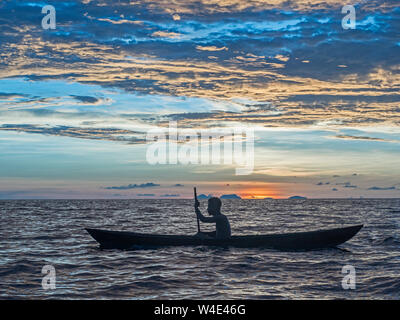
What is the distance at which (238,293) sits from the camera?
1232cm

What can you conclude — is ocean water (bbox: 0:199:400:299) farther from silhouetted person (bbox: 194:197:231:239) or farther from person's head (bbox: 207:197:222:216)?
person's head (bbox: 207:197:222:216)

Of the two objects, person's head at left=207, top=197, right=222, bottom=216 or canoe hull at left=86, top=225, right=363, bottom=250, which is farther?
canoe hull at left=86, top=225, right=363, bottom=250

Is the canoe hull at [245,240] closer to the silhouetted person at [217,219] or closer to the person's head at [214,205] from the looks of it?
the silhouetted person at [217,219]

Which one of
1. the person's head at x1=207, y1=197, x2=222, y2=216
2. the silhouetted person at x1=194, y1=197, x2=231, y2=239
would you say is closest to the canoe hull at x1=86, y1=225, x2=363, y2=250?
the silhouetted person at x1=194, y1=197, x2=231, y2=239

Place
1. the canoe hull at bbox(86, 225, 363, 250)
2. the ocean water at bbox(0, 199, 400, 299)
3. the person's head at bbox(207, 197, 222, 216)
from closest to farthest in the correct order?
the ocean water at bbox(0, 199, 400, 299) → the person's head at bbox(207, 197, 222, 216) → the canoe hull at bbox(86, 225, 363, 250)

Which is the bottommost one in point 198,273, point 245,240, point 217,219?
point 198,273

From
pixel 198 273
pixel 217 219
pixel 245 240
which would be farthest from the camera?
pixel 245 240

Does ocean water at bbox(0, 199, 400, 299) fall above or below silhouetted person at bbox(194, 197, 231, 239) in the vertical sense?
below

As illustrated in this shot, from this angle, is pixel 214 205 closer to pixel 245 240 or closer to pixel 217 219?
pixel 217 219

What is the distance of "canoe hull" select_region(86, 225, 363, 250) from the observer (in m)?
19.8

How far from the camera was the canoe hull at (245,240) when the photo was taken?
19.8m

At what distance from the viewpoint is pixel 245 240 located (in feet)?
65.1

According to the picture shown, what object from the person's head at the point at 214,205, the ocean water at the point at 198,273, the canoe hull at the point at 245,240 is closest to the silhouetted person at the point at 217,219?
the person's head at the point at 214,205

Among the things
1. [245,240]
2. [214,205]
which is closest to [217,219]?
[214,205]
